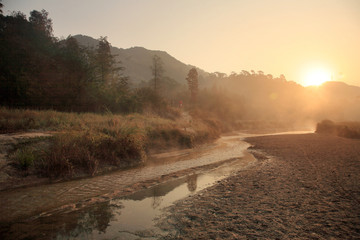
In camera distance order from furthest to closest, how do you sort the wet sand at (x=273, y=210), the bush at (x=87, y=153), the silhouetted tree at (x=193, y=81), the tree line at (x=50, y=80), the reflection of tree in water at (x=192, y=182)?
1. the silhouetted tree at (x=193, y=81)
2. the tree line at (x=50, y=80)
3. the bush at (x=87, y=153)
4. the reflection of tree in water at (x=192, y=182)
5. the wet sand at (x=273, y=210)

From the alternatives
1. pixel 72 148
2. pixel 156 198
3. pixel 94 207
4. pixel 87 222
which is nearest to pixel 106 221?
pixel 87 222

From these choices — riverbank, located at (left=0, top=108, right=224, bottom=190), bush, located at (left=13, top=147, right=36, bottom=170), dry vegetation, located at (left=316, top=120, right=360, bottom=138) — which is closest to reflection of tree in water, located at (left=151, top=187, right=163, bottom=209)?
riverbank, located at (left=0, top=108, right=224, bottom=190)

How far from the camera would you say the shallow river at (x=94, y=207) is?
5.07 metres

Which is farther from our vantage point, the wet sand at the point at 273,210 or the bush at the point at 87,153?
the bush at the point at 87,153

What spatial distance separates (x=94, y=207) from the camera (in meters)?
6.63

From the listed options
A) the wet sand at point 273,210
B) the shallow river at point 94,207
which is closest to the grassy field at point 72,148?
the shallow river at point 94,207

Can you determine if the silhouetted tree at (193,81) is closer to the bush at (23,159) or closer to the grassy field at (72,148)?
the grassy field at (72,148)

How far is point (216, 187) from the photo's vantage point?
817 cm

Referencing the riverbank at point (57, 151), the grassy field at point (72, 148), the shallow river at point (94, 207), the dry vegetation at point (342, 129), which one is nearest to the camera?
the shallow river at point (94, 207)

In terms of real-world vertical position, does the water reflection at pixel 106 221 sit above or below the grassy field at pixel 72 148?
below

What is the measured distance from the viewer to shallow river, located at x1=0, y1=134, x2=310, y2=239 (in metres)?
5.07

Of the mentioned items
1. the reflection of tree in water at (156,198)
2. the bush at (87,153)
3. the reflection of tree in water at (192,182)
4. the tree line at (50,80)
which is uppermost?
the tree line at (50,80)

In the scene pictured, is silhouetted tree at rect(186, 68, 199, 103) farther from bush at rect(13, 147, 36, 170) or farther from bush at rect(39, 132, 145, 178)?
bush at rect(13, 147, 36, 170)

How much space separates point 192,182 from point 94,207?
439 cm
